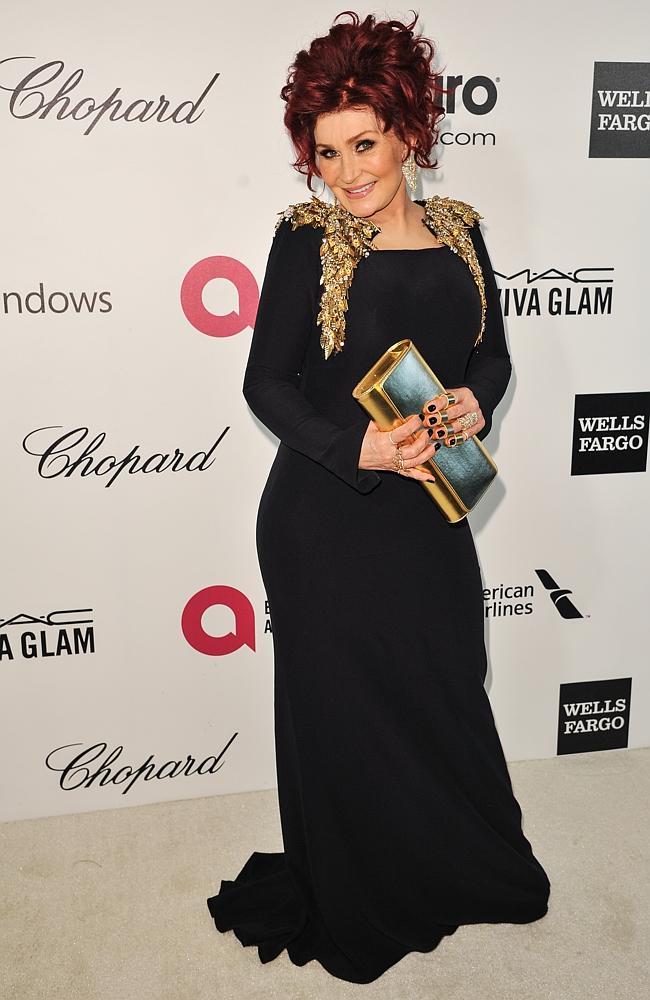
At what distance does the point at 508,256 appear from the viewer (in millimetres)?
2553

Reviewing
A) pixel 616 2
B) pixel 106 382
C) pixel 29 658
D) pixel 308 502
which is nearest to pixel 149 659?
pixel 29 658

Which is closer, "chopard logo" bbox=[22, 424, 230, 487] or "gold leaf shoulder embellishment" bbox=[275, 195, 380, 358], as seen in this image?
"gold leaf shoulder embellishment" bbox=[275, 195, 380, 358]

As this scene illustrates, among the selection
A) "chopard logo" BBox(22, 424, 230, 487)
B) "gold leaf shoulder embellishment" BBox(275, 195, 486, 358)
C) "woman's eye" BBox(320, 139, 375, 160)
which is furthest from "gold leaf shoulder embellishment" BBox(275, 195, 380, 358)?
"chopard logo" BBox(22, 424, 230, 487)

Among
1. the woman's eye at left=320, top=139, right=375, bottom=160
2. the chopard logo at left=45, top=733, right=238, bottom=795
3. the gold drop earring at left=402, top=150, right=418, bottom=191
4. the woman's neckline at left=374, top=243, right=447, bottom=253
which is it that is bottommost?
the chopard logo at left=45, top=733, right=238, bottom=795

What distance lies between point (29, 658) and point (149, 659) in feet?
1.09

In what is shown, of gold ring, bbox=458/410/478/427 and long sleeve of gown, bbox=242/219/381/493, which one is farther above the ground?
long sleeve of gown, bbox=242/219/381/493

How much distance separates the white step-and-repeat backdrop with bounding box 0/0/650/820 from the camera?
2.30 meters

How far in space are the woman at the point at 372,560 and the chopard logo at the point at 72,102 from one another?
21.9 inches

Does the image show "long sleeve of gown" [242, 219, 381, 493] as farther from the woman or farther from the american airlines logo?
the american airlines logo

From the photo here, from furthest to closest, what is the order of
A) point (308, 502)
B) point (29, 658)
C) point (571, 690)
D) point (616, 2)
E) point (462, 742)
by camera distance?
point (571, 690), point (29, 658), point (616, 2), point (462, 742), point (308, 502)

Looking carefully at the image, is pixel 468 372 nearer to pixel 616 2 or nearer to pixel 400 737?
pixel 400 737

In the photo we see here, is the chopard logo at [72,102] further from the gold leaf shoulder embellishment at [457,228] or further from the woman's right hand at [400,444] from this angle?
the woman's right hand at [400,444]

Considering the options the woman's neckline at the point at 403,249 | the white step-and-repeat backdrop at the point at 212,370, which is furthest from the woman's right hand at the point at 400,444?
the white step-and-repeat backdrop at the point at 212,370

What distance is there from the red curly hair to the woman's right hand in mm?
573
